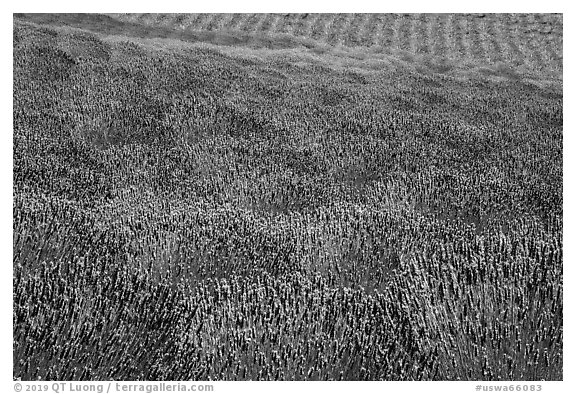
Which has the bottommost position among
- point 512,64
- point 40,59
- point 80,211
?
point 512,64

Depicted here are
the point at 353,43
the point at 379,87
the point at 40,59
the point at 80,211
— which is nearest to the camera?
the point at 80,211

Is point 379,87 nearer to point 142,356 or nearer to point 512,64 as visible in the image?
point 512,64

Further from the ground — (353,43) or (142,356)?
(142,356)

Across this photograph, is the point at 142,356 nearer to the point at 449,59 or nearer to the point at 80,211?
the point at 80,211

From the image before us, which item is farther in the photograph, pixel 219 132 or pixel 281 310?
pixel 219 132
